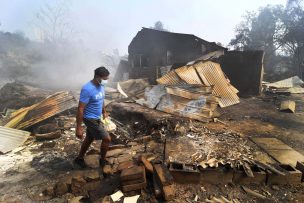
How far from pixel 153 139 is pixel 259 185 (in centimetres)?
262

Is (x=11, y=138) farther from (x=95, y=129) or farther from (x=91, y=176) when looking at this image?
(x=91, y=176)

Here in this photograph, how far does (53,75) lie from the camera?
2706 centimetres

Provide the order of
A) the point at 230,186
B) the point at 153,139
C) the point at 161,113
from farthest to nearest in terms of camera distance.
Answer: the point at 161,113 → the point at 153,139 → the point at 230,186

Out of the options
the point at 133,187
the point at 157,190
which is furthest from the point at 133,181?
the point at 157,190

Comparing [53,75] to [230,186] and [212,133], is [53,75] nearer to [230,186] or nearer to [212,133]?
[212,133]

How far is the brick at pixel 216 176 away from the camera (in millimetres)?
4133

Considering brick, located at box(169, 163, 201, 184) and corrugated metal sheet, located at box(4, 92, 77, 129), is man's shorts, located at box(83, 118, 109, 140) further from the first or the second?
corrugated metal sheet, located at box(4, 92, 77, 129)

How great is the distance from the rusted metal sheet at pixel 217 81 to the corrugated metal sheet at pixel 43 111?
526 cm

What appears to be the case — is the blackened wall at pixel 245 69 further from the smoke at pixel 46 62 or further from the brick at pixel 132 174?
the smoke at pixel 46 62

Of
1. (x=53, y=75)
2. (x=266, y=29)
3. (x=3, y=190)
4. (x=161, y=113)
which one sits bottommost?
(x=3, y=190)

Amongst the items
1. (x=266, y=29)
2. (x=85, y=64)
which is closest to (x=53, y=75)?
(x=85, y=64)

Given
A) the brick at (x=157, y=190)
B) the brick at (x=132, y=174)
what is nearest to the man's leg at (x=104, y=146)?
the brick at (x=132, y=174)

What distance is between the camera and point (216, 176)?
4145mm

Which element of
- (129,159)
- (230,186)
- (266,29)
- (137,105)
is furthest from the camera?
(266,29)
